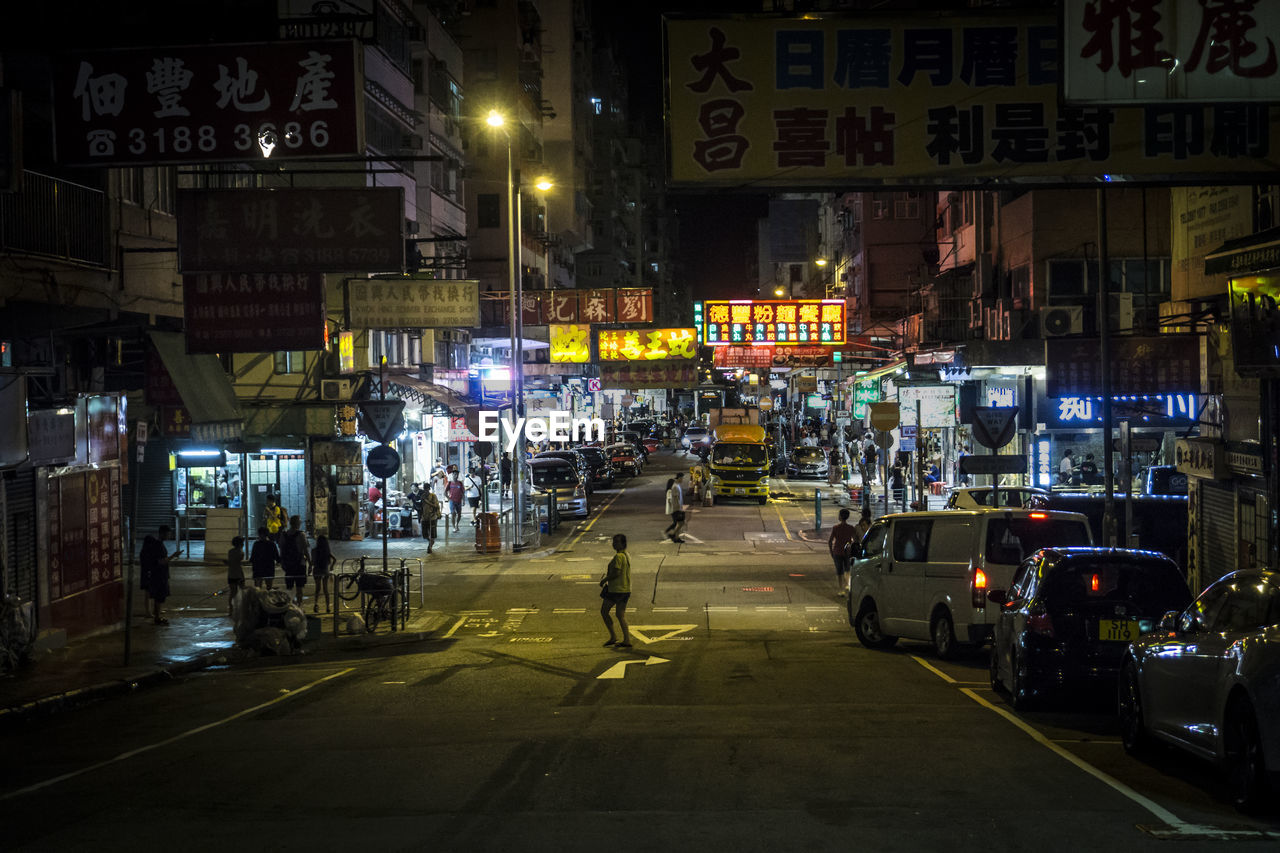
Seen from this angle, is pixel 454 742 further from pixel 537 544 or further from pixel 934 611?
pixel 537 544

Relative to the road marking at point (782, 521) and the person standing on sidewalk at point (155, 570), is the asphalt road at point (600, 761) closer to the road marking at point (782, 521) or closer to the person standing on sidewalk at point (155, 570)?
the person standing on sidewalk at point (155, 570)

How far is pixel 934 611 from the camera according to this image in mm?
17906

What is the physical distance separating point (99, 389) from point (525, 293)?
20.4 meters

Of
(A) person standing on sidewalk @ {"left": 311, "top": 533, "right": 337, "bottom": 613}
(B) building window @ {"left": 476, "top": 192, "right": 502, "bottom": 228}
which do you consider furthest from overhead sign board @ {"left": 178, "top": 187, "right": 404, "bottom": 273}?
(B) building window @ {"left": 476, "top": 192, "right": 502, "bottom": 228}

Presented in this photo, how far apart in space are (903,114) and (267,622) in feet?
42.0

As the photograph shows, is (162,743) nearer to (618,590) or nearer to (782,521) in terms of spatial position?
(618,590)

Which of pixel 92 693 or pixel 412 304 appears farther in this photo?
pixel 412 304

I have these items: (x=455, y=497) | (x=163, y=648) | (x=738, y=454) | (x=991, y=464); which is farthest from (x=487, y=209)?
(x=163, y=648)

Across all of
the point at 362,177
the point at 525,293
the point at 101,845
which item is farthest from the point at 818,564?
the point at 101,845

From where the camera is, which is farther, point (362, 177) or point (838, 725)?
point (362, 177)

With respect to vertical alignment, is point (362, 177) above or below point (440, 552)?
above

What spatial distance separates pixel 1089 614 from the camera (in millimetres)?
12594

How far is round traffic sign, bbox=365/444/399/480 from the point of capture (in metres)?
21.8

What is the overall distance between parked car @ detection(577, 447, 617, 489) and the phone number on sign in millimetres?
39681
